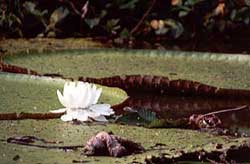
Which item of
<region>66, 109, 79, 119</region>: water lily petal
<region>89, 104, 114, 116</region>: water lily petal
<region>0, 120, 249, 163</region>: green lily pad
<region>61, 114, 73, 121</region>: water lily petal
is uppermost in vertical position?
<region>89, 104, 114, 116</region>: water lily petal

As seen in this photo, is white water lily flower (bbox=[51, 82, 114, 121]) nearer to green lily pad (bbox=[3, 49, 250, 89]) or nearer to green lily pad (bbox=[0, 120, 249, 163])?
green lily pad (bbox=[0, 120, 249, 163])

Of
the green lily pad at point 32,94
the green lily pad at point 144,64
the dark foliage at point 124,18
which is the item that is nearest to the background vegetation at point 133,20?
the dark foliage at point 124,18

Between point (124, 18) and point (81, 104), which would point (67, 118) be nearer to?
point (81, 104)

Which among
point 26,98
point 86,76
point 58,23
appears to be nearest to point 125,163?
point 26,98

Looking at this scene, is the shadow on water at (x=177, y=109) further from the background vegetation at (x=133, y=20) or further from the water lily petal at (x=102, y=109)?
the background vegetation at (x=133, y=20)

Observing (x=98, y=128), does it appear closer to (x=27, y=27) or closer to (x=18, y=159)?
(x=18, y=159)

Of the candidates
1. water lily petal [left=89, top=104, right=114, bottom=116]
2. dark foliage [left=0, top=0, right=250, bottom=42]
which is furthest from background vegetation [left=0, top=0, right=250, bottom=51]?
water lily petal [left=89, top=104, right=114, bottom=116]

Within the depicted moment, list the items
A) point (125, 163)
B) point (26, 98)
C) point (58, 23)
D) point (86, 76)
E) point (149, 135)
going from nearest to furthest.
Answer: point (125, 163) < point (149, 135) < point (26, 98) < point (86, 76) < point (58, 23)
